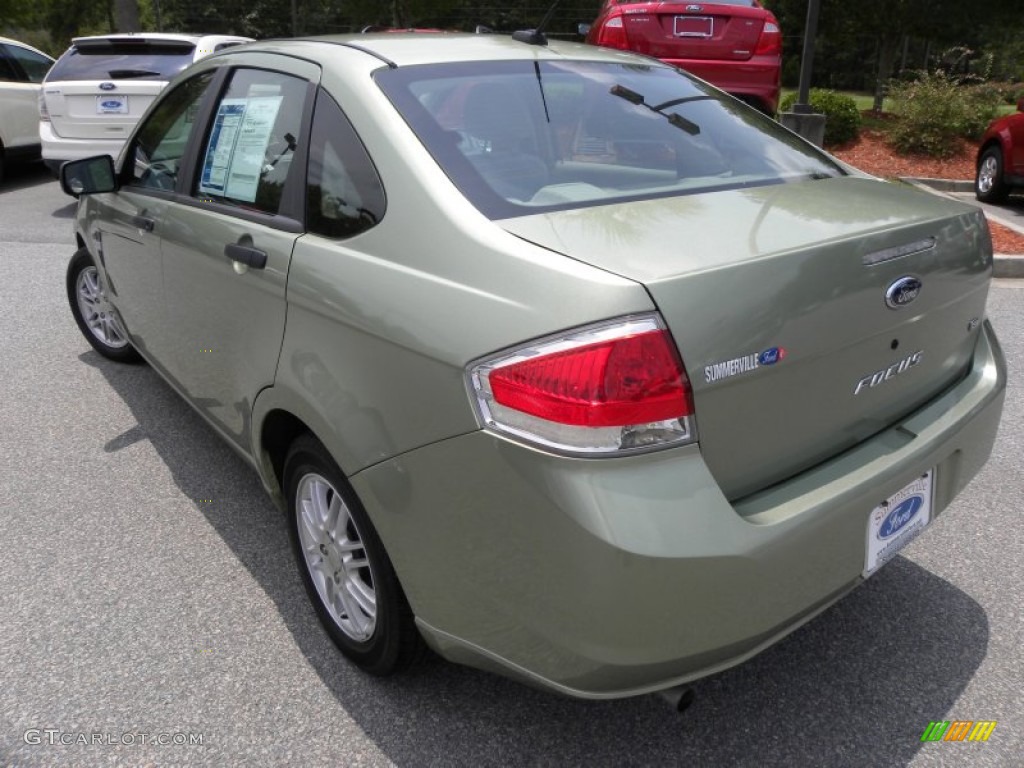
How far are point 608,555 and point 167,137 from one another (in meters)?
2.83

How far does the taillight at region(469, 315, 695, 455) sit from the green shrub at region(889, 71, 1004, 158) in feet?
40.0

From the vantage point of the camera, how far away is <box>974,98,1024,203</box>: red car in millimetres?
9531

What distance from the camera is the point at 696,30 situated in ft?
27.8

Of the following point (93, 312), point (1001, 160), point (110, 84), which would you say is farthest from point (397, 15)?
point (93, 312)

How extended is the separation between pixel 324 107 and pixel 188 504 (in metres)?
1.79

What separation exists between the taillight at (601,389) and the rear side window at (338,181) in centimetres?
69

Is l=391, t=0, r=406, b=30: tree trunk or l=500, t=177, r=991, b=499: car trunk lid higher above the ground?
l=391, t=0, r=406, b=30: tree trunk

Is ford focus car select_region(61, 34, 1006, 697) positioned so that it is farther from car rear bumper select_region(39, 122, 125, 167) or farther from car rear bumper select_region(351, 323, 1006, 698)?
car rear bumper select_region(39, 122, 125, 167)

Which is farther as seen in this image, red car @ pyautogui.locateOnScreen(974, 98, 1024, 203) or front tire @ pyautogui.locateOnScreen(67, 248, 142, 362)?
red car @ pyautogui.locateOnScreen(974, 98, 1024, 203)

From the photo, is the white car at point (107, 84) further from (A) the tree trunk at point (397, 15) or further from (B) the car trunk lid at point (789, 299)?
(A) the tree trunk at point (397, 15)

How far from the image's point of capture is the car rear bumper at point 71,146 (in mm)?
8656

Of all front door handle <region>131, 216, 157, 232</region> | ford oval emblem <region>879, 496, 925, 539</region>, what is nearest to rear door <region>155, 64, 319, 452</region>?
front door handle <region>131, 216, 157, 232</region>

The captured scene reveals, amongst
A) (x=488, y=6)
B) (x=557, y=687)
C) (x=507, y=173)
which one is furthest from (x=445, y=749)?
(x=488, y=6)

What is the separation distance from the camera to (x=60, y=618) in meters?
2.72
